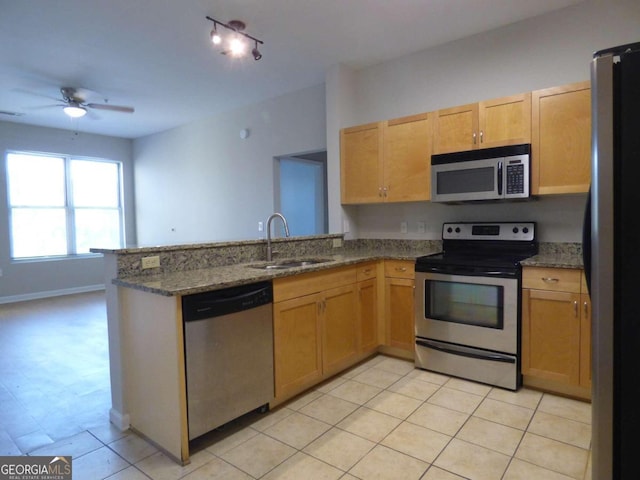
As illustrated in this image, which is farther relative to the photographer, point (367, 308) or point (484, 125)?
point (367, 308)

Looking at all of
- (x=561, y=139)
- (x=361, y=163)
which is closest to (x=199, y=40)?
(x=361, y=163)

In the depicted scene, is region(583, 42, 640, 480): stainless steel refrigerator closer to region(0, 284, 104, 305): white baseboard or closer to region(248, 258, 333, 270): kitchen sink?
region(248, 258, 333, 270): kitchen sink

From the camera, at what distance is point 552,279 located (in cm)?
247

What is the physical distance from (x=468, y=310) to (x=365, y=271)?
33.2 inches

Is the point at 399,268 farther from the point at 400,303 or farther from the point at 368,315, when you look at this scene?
the point at 368,315

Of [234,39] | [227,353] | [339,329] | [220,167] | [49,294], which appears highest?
[234,39]

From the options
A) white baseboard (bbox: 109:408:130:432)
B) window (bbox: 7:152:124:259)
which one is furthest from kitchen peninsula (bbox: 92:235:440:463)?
window (bbox: 7:152:124:259)

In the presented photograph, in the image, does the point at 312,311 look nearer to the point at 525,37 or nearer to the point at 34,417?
the point at 34,417

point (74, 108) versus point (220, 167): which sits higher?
point (74, 108)

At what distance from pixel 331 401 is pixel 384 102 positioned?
2.82 meters

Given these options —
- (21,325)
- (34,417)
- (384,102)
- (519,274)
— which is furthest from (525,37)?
(21,325)

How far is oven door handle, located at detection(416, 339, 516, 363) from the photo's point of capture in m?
2.62

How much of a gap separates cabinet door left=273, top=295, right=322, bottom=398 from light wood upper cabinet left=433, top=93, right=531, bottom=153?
1661 mm

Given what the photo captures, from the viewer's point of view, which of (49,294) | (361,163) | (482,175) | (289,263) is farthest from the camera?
(49,294)
